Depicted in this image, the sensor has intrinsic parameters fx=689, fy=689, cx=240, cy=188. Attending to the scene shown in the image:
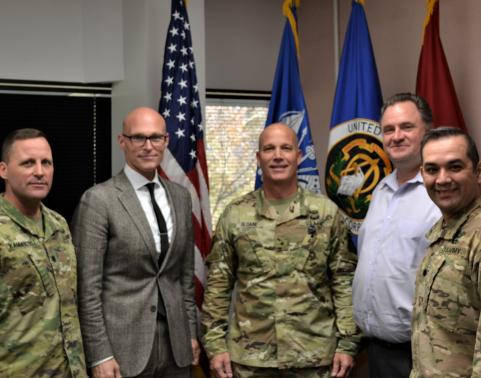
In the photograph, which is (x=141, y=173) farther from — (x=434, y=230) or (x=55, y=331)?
(x=434, y=230)

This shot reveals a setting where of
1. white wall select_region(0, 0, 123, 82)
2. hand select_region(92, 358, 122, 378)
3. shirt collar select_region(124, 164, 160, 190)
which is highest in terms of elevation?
white wall select_region(0, 0, 123, 82)

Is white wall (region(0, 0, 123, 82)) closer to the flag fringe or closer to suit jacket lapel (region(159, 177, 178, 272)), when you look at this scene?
the flag fringe

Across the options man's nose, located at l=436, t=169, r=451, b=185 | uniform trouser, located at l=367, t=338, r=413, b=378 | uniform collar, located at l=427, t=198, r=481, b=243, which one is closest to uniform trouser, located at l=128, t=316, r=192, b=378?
uniform trouser, located at l=367, t=338, r=413, b=378

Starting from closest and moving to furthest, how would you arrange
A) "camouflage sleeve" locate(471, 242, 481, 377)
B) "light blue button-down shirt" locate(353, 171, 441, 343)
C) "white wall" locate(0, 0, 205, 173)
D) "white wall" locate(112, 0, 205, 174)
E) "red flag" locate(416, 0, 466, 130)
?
"camouflage sleeve" locate(471, 242, 481, 377)
"light blue button-down shirt" locate(353, 171, 441, 343)
"red flag" locate(416, 0, 466, 130)
"white wall" locate(112, 0, 205, 174)
"white wall" locate(0, 0, 205, 173)

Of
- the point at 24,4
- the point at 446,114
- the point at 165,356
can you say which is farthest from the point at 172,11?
the point at 165,356

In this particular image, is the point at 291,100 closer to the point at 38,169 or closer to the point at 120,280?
the point at 120,280

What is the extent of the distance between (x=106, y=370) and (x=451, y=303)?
4.38 ft

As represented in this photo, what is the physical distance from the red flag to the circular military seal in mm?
309

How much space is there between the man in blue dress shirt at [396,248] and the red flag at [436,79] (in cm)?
63

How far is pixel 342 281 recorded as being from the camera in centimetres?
288

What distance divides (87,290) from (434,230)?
1306 mm

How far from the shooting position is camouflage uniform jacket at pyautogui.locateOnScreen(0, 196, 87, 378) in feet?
7.64

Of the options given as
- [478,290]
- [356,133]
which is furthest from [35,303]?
[356,133]

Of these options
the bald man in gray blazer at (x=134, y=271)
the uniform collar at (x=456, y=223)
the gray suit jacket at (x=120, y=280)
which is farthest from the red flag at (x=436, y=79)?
the gray suit jacket at (x=120, y=280)
